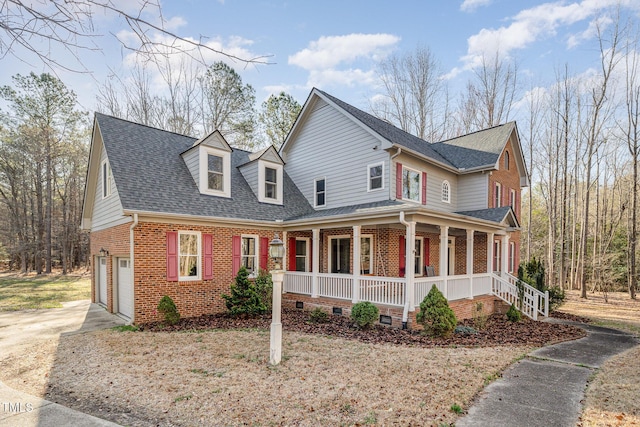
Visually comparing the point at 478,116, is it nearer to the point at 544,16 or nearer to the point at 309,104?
the point at 544,16

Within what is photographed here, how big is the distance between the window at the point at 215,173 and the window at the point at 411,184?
669 centimetres

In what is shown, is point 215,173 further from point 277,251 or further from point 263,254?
point 277,251

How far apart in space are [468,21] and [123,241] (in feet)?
43.9

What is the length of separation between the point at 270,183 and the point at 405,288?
278 inches

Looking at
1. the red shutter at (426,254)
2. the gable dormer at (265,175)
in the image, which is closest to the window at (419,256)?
the red shutter at (426,254)

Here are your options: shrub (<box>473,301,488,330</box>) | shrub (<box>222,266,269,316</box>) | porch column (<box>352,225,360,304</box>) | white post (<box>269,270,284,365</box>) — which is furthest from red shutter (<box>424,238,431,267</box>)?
white post (<box>269,270,284,365</box>)

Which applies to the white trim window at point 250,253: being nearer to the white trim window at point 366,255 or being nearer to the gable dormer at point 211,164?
the gable dormer at point 211,164

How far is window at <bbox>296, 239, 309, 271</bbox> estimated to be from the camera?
13.4m

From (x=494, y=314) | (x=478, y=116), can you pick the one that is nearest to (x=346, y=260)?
(x=494, y=314)

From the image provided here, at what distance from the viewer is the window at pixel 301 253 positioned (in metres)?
13.4

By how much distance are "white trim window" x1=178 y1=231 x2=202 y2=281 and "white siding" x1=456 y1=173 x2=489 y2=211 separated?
1127 cm

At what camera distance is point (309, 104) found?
47.1 ft

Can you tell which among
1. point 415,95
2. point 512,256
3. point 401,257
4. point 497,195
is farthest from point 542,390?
point 415,95

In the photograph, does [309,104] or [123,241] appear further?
[309,104]
